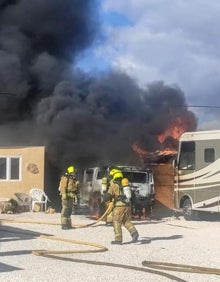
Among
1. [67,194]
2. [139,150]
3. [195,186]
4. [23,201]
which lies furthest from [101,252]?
[139,150]

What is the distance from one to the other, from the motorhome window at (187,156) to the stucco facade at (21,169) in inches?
232

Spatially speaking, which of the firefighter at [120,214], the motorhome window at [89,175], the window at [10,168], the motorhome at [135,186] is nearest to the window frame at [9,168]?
the window at [10,168]

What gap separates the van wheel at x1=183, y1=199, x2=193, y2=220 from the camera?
19422 millimetres

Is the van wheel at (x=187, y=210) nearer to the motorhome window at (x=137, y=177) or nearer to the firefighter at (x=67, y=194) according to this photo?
the motorhome window at (x=137, y=177)

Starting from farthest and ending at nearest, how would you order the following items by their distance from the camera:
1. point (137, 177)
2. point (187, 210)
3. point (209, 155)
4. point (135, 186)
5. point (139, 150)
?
1. point (139, 150)
2. point (187, 210)
3. point (137, 177)
4. point (135, 186)
5. point (209, 155)

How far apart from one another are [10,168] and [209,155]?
827cm

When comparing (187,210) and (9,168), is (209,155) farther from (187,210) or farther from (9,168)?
(9,168)

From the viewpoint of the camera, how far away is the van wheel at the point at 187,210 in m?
19.4

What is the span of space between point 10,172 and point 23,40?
441 inches

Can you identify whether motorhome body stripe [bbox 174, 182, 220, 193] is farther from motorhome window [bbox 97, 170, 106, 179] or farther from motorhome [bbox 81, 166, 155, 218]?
motorhome window [bbox 97, 170, 106, 179]

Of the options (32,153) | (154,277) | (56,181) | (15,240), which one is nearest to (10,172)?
(32,153)

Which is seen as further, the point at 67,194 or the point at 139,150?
the point at 139,150

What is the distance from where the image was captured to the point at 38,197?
71.5ft

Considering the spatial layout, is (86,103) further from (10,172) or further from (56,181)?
(10,172)
